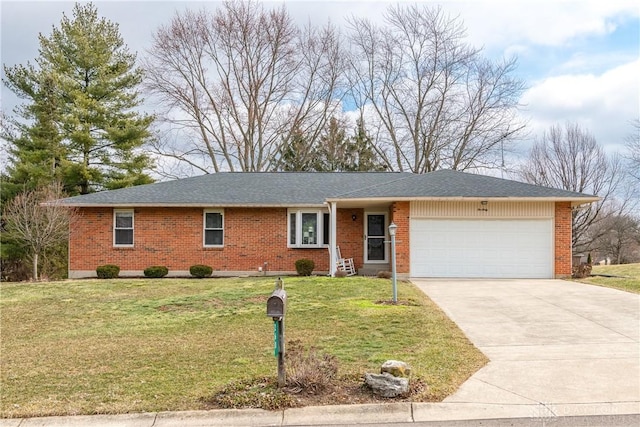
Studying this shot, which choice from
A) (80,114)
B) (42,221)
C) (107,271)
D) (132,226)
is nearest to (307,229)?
(132,226)

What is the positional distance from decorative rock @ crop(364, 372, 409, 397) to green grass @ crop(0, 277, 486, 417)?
0.24 metres

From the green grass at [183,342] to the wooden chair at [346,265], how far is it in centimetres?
523

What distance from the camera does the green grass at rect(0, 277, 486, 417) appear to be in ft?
17.8

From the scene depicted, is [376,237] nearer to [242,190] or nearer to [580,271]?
[242,190]

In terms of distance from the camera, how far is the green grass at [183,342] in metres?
5.42

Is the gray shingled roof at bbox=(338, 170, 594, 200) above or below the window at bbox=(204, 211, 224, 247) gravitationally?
above

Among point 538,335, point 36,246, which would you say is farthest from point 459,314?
point 36,246

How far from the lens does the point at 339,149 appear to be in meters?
36.5

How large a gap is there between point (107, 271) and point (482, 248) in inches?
492

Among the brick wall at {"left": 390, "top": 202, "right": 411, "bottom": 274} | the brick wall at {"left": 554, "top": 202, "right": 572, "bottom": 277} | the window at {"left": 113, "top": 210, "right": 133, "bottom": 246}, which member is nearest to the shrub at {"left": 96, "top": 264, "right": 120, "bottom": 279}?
the window at {"left": 113, "top": 210, "right": 133, "bottom": 246}

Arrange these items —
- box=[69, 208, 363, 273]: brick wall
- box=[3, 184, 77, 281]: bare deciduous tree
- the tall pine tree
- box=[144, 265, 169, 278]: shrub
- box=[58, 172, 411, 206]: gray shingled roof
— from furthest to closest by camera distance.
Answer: the tall pine tree
box=[69, 208, 363, 273]: brick wall
box=[58, 172, 411, 206]: gray shingled roof
box=[3, 184, 77, 281]: bare deciduous tree
box=[144, 265, 169, 278]: shrub

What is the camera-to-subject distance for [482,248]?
16.4 m

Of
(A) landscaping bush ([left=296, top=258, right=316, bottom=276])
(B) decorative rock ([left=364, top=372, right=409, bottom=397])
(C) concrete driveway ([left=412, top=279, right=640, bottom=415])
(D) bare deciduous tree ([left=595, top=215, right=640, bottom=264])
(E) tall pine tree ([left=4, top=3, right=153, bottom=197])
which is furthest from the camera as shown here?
(D) bare deciduous tree ([left=595, top=215, right=640, bottom=264])

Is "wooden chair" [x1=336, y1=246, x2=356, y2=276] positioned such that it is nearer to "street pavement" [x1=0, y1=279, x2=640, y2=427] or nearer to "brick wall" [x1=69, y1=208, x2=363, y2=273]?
"brick wall" [x1=69, y1=208, x2=363, y2=273]
